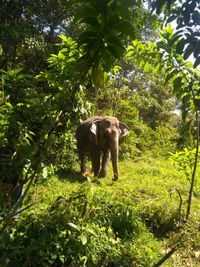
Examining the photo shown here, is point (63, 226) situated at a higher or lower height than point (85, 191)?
lower

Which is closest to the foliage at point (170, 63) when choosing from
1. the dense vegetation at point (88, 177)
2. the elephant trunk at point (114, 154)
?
the dense vegetation at point (88, 177)

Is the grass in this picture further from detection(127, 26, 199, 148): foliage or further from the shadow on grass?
detection(127, 26, 199, 148): foliage

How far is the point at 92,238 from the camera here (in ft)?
9.52

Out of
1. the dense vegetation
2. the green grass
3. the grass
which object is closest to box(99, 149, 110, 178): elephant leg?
the dense vegetation

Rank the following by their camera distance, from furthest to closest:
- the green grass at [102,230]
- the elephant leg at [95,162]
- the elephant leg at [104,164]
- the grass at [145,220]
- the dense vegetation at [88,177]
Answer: the elephant leg at [95,162] → the elephant leg at [104,164] → the grass at [145,220] → the green grass at [102,230] → the dense vegetation at [88,177]

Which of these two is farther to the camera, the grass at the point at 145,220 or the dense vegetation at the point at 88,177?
the grass at the point at 145,220

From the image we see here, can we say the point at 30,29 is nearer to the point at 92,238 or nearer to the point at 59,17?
the point at 59,17

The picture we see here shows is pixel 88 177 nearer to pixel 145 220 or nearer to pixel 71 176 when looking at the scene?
pixel 145 220

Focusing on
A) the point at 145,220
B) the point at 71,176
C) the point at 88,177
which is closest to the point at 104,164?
the point at 71,176

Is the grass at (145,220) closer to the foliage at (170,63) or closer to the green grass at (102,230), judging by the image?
the green grass at (102,230)

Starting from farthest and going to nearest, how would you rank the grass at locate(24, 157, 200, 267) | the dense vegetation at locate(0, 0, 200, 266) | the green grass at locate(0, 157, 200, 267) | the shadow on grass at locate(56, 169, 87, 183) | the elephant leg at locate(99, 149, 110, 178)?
the elephant leg at locate(99, 149, 110, 178) → the shadow on grass at locate(56, 169, 87, 183) → the grass at locate(24, 157, 200, 267) → the green grass at locate(0, 157, 200, 267) → the dense vegetation at locate(0, 0, 200, 266)

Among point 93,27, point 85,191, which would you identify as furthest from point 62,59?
point 93,27

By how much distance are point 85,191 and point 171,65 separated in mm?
1710

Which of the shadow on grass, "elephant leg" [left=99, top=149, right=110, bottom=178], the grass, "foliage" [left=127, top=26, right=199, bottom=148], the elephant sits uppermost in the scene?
"foliage" [left=127, top=26, right=199, bottom=148]
